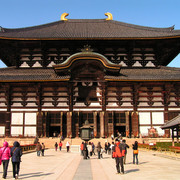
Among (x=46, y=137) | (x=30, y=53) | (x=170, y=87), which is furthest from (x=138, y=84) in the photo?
(x=30, y=53)

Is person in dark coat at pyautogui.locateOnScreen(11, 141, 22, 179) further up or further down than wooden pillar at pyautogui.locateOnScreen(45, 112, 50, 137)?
further down

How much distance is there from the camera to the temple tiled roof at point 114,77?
35.0 m

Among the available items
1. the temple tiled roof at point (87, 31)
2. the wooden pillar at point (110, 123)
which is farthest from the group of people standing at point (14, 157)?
the temple tiled roof at point (87, 31)

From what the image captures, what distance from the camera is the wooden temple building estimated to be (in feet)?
116

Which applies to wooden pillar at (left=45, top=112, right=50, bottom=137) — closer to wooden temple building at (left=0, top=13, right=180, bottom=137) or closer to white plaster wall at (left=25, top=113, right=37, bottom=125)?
wooden temple building at (left=0, top=13, right=180, bottom=137)

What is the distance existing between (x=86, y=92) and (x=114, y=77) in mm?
4788

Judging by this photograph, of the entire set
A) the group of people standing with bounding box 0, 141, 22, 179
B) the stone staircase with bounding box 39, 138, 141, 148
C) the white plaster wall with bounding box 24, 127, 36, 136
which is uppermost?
the white plaster wall with bounding box 24, 127, 36, 136

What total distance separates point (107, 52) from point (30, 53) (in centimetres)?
1242

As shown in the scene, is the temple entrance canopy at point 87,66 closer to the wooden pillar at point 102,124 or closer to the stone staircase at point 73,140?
the wooden pillar at point 102,124

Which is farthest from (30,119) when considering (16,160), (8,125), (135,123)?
(16,160)

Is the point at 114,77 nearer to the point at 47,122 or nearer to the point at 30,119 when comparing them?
the point at 47,122

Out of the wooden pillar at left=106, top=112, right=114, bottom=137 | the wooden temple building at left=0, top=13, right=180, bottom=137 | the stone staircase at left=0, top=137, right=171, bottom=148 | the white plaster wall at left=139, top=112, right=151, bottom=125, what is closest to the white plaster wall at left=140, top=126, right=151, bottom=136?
the wooden temple building at left=0, top=13, right=180, bottom=137

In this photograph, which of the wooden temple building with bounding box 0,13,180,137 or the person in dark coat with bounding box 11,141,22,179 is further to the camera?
the wooden temple building with bounding box 0,13,180,137

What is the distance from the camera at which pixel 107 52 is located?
135 ft
